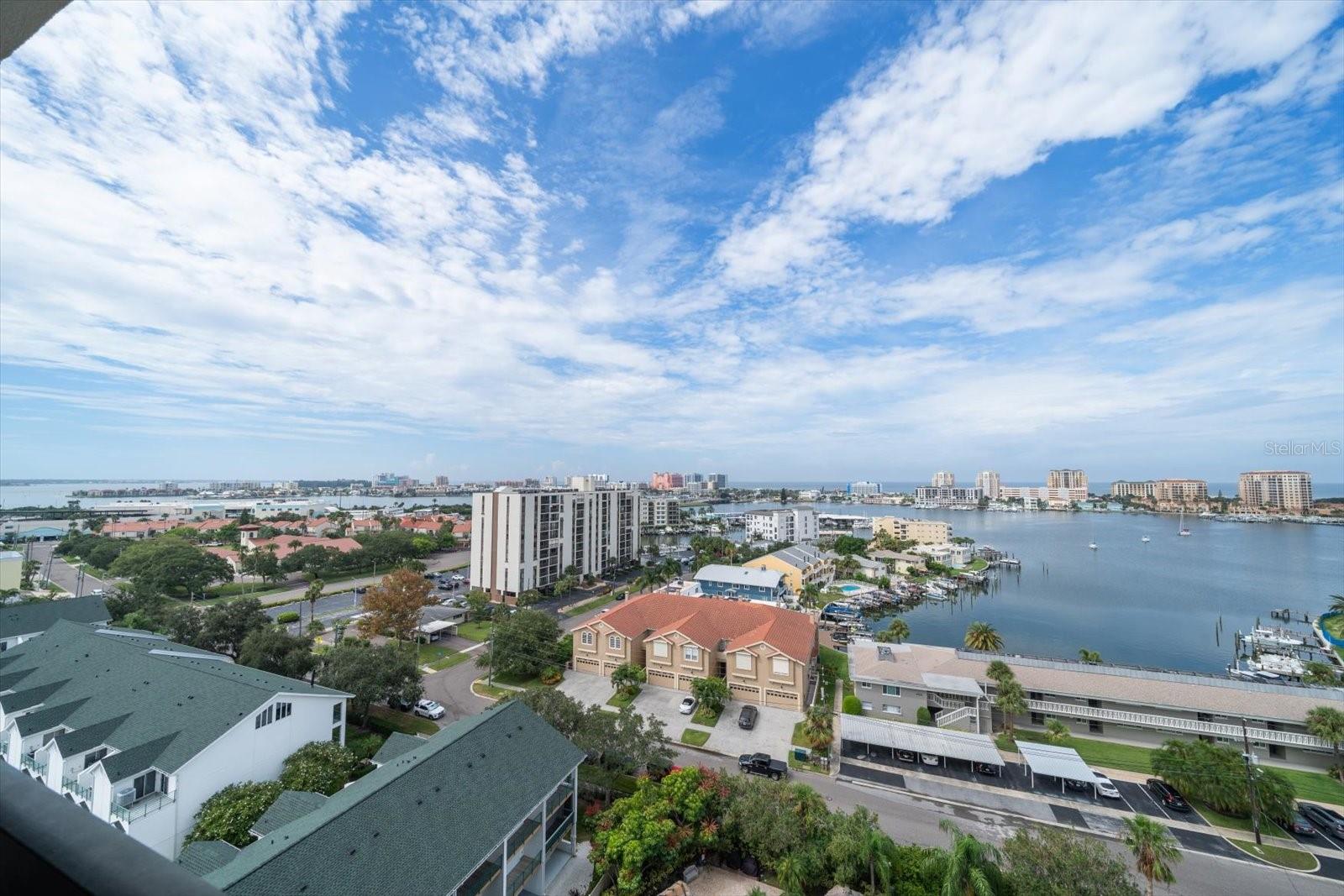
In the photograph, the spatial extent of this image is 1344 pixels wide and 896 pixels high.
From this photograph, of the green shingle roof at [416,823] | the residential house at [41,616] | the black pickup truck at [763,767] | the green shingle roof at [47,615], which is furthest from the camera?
the green shingle roof at [47,615]

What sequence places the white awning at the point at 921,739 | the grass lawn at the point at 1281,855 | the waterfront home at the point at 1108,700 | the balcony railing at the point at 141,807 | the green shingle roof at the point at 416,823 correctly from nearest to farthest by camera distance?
1. the green shingle roof at the point at 416,823
2. the balcony railing at the point at 141,807
3. the grass lawn at the point at 1281,855
4. the white awning at the point at 921,739
5. the waterfront home at the point at 1108,700

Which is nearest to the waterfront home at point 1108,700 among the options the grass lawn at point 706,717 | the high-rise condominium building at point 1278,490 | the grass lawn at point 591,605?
the grass lawn at point 706,717

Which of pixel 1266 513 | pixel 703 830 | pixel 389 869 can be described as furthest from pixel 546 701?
pixel 1266 513

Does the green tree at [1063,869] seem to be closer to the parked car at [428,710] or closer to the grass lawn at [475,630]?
the parked car at [428,710]

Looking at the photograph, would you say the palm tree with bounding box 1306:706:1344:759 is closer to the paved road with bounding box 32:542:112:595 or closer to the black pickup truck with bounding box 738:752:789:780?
the black pickup truck with bounding box 738:752:789:780

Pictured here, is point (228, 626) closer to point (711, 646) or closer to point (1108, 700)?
point (711, 646)

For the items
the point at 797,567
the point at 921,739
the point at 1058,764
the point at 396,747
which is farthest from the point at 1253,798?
the point at 797,567
